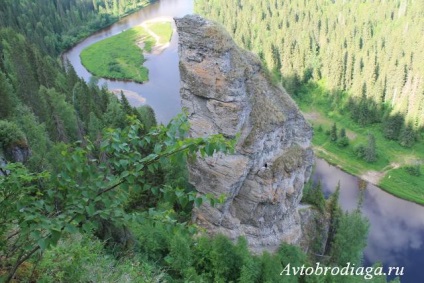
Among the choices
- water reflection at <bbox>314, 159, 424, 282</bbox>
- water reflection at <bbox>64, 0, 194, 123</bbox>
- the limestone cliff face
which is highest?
the limestone cliff face

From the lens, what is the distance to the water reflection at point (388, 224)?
39.1 m

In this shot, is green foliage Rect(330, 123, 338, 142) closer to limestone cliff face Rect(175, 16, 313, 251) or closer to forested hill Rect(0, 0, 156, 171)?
forested hill Rect(0, 0, 156, 171)

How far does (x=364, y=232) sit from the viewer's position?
29.0 meters

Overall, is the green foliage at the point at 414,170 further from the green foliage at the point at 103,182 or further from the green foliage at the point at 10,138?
the green foliage at the point at 103,182

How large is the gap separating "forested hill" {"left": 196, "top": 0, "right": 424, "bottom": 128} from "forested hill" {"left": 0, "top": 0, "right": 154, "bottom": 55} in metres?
25.0

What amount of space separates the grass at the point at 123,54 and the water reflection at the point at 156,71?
4.80 feet

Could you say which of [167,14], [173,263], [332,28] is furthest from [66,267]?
[167,14]

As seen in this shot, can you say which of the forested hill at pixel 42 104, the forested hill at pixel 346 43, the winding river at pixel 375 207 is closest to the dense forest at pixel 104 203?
the forested hill at pixel 42 104

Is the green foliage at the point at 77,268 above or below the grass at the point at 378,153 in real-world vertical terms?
above

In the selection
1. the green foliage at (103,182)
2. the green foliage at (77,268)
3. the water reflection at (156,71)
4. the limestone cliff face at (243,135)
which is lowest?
the water reflection at (156,71)

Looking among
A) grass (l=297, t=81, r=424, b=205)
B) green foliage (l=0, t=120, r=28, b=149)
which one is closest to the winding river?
grass (l=297, t=81, r=424, b=205)

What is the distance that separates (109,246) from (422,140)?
55712 mm

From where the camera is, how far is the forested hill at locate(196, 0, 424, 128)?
65375 millimetres

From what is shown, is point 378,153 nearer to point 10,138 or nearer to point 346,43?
point 346,43
